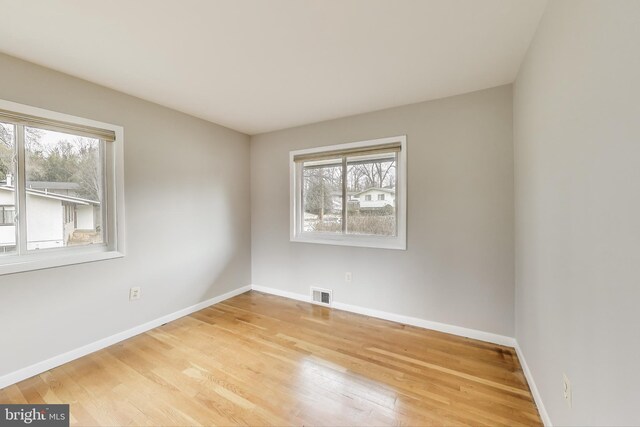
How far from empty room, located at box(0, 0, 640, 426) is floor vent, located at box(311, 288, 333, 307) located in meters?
0.04

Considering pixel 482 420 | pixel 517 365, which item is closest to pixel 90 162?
pixel 482 420

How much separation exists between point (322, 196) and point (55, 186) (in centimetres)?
258

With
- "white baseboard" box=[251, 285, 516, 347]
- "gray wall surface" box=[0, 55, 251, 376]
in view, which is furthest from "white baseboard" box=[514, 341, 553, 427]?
"gray wall surface" box=[0, 55, 251, 376]

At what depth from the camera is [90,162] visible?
93.6 inches

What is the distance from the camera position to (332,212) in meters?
3.39

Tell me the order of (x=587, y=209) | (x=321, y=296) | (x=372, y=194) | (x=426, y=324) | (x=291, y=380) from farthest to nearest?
(x=321, y=296) → (x=372, y=194) → (x=426, y=324) → (x=291, y=380) → (x=587, y=209)

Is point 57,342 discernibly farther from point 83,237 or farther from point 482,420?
point 482,420

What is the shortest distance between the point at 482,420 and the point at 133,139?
11.6ft

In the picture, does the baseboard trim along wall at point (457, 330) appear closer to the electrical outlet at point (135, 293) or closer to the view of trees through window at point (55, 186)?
the electrical outlet at point (135, 293)

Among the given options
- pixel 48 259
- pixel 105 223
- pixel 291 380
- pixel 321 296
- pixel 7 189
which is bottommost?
pixel 291 380

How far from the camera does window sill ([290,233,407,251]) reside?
2.88 meters

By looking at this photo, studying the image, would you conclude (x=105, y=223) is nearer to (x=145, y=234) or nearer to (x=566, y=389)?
(x=145, y=234)

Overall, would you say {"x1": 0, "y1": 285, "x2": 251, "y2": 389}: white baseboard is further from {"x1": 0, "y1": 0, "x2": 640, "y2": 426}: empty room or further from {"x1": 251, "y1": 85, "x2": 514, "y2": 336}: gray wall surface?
{"x1": 251, "y1": 85, "x2": 514, "y2": 336}: gray wall surface

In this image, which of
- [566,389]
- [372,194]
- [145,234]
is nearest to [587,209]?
[566,389]
